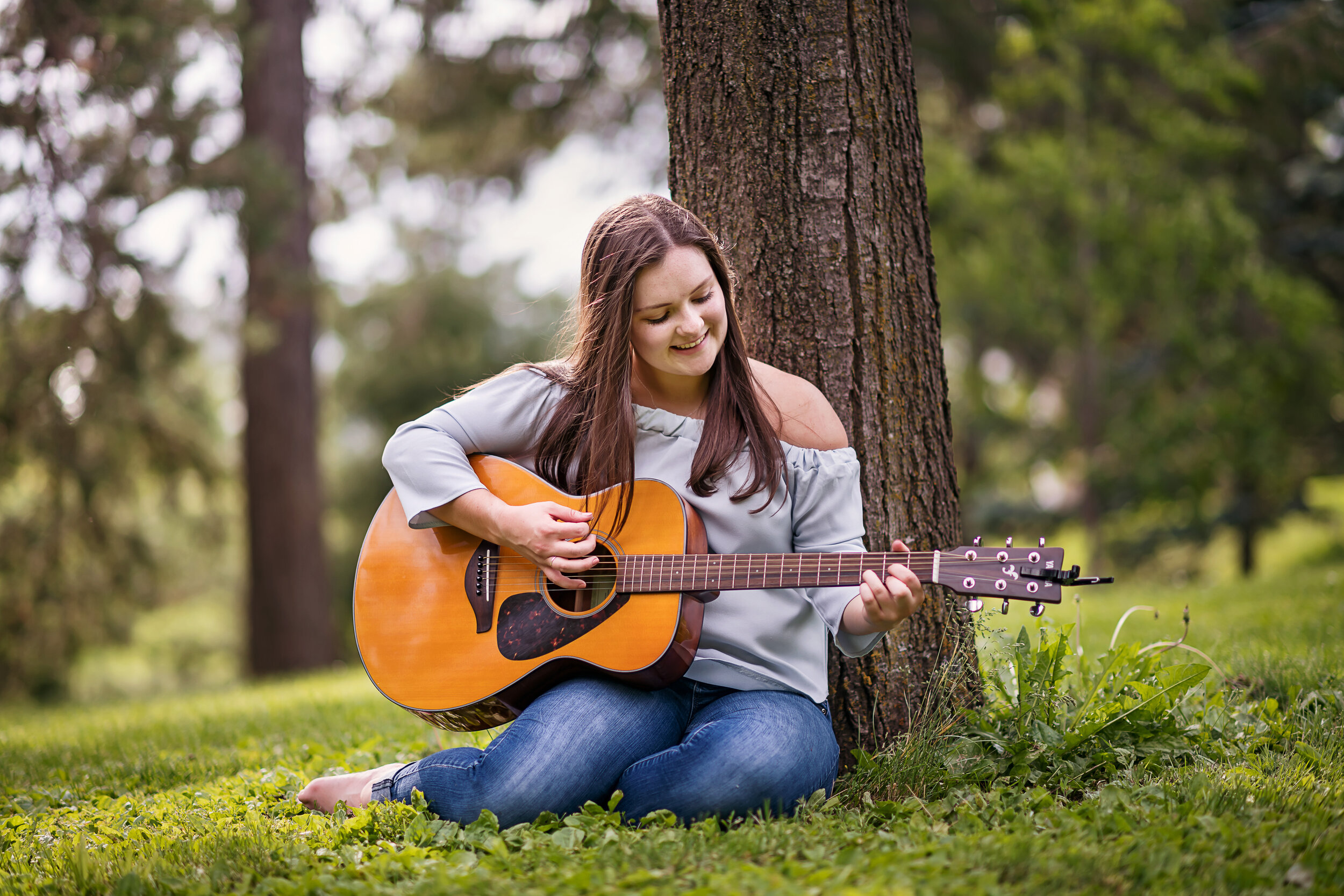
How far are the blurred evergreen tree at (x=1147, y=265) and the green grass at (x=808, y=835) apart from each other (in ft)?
18.7

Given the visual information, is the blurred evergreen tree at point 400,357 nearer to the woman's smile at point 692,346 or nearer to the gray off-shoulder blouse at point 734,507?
the gray off-shoulder blouse at point 734,507

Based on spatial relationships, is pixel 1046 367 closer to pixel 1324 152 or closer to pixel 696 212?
pixel 1324 152

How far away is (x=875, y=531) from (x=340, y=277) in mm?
11700

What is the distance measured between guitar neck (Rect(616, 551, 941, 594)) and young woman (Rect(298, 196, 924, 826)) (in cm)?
5

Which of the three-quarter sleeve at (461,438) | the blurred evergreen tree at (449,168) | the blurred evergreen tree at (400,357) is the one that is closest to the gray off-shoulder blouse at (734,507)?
the three-quarter sleeve at (461,438)

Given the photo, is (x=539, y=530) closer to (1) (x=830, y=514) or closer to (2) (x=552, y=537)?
(2) (x=552, y=537)

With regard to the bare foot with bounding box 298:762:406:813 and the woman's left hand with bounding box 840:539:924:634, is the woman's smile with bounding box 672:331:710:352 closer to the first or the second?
the woman's left hand with bounding box 840:539:924:634

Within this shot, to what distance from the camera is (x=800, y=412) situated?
2.75m

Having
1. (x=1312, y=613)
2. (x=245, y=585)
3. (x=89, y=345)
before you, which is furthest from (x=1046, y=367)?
(x=89, y=345)

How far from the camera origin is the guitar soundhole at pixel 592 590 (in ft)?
8.29

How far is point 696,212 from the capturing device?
3016 millimetres

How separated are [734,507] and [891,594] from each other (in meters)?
0.50

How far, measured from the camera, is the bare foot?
259 cm

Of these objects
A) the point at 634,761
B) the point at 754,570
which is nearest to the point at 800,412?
the point at 754,570
